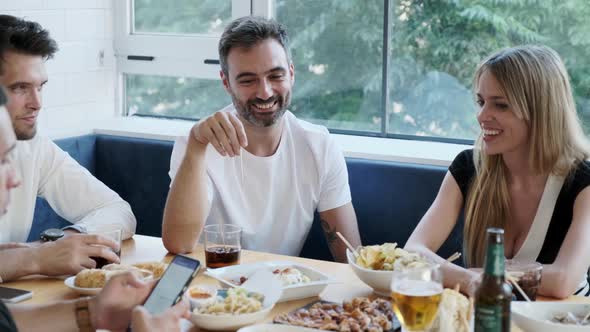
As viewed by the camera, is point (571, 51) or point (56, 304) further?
point (571, 51)

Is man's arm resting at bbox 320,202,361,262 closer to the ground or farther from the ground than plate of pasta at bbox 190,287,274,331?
closer to the ground

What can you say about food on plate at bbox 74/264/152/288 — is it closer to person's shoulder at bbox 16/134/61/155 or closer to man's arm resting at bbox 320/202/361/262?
person's shoulder at bbox 16/134/61/155

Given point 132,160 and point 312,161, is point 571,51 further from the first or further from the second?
point 132,160

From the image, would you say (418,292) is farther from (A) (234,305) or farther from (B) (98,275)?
(B) (98,275)

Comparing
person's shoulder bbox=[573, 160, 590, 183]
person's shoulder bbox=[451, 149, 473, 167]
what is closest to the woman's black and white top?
person's shoulder bbox=[573, 160, 590, 183]

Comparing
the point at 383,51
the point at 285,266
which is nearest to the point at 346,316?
the point at 285,266

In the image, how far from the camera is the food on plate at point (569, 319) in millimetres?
1832

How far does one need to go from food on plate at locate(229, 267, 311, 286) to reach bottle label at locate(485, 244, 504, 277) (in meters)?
0.68

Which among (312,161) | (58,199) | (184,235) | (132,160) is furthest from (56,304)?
(132,160)

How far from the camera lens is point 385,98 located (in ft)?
12.3

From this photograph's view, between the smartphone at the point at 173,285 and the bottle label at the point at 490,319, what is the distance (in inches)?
23.1

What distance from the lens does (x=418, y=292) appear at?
167 cm

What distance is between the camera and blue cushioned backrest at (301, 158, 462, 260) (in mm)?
3213

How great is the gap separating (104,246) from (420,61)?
180cm
